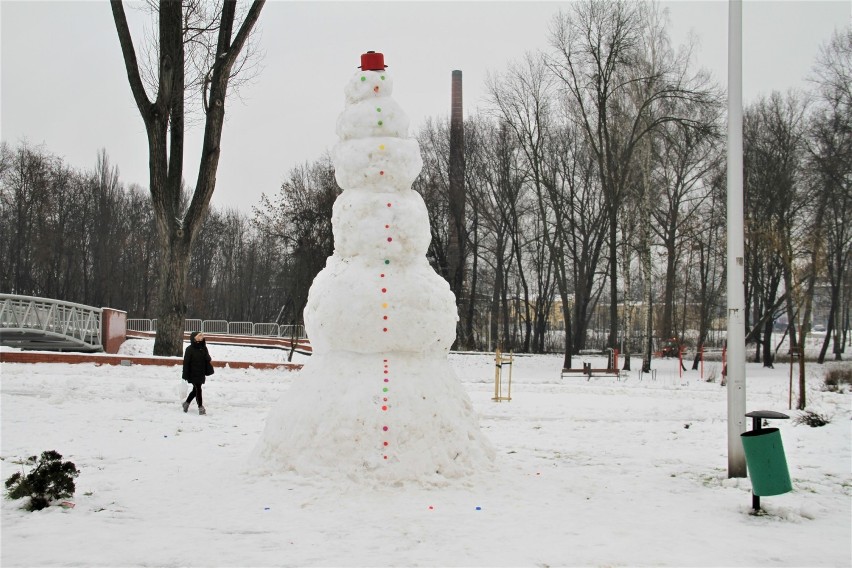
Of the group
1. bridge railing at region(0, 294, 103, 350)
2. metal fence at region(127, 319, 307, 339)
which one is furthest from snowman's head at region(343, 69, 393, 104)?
metal fence at region(127, 319, 307, 339)

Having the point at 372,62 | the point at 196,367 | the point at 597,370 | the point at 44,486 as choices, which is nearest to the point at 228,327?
the point at 597,370

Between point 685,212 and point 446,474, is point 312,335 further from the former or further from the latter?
point 685,212

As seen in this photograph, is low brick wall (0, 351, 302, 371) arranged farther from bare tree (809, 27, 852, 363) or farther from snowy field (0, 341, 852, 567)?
bare tree (809, 27, 852, 363)

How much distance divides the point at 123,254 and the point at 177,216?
34711 millimetres

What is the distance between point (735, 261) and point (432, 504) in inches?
166

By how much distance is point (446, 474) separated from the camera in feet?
22.9

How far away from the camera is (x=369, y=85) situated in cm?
773

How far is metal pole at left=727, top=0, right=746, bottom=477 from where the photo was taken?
7.40m

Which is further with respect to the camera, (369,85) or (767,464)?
(369,85)

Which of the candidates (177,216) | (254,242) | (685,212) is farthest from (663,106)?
(254,242)

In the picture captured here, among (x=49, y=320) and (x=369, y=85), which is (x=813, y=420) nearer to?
(x=369, y=85)

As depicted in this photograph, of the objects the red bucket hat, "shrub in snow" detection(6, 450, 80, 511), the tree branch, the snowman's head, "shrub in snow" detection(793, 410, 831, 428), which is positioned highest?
the tree branch

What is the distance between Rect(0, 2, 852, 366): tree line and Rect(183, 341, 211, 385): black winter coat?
9.81m

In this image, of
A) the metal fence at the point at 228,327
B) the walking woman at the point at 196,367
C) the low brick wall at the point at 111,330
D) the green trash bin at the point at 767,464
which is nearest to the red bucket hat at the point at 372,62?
the green trash bin at the point at 767,464
